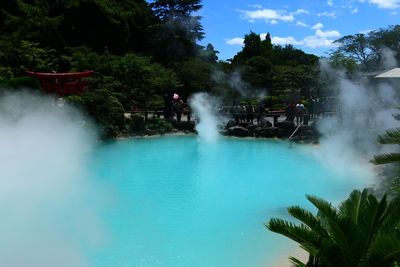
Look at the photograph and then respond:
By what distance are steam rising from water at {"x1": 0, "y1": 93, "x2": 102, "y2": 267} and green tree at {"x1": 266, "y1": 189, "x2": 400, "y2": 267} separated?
4317 mm

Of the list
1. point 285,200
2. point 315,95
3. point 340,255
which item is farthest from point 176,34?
point 340,255

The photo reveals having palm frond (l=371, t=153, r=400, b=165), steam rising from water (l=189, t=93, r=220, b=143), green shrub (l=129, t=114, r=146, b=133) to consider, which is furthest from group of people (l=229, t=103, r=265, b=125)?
palm frond (l=371, t=153, r=400, b=165)

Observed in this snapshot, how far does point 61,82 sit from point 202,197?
39.8ft

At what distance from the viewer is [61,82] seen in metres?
21.8

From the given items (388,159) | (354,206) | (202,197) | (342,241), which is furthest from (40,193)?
(342,241)

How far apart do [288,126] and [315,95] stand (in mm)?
5313

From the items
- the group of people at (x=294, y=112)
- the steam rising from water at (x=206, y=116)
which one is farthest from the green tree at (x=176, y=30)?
the group of people at (x=294, y=112)

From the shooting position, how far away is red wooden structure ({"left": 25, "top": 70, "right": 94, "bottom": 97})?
2114cm

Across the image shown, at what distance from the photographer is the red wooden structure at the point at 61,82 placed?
69.4 feet

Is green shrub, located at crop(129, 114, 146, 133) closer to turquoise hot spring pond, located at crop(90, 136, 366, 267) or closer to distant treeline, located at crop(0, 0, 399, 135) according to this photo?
distant treeline, located at crop(0, 0, 399, 135)

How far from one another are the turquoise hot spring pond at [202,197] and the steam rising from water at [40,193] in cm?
53

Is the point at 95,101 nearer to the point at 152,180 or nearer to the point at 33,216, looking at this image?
the point at 152,180

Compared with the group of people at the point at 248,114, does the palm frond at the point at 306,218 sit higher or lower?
lower

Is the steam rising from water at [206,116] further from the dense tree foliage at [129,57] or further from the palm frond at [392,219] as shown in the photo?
the palm frond at [392,219]
